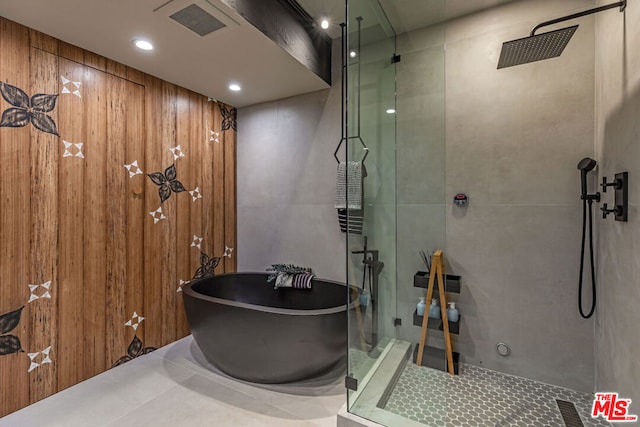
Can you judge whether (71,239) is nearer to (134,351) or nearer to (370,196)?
(134,351)

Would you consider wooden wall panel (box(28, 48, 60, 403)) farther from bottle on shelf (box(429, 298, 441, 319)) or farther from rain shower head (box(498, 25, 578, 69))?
rain shower head (box(498, 25, 578, 69))

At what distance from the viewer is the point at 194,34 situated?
2047mm

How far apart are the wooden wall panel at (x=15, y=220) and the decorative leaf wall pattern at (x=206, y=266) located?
138 cm

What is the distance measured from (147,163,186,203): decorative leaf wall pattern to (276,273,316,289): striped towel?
1374 millimetres

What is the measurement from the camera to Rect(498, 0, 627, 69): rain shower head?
1.55 meters

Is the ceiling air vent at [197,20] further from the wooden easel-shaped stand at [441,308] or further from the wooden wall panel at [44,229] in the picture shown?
the wooden easel-shaped stand at [441,308]

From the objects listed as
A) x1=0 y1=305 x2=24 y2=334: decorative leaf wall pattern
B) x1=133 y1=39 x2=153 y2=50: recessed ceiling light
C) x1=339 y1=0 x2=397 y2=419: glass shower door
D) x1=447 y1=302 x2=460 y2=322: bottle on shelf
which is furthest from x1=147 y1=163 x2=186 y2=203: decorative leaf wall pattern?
x1=447 y1=302 x2=460 y2=322: bottle on shelf

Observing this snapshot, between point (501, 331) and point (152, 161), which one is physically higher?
point (152, 161)

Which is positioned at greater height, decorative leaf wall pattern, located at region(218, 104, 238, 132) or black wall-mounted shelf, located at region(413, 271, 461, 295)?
decorative leaf wall pattern, located at region(218, 104, 238, 132)

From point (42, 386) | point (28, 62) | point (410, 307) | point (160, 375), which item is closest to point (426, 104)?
point (410, 307)

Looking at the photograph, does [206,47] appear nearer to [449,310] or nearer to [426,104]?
[426,104]

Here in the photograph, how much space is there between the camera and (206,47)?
7.29 feet

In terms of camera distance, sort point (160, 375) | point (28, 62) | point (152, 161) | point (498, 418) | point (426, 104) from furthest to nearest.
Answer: point (152, 161)
point (160, 375)
point (426, 104)
point (28, 62)
point (498, 418)

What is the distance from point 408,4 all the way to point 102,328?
3.49m
